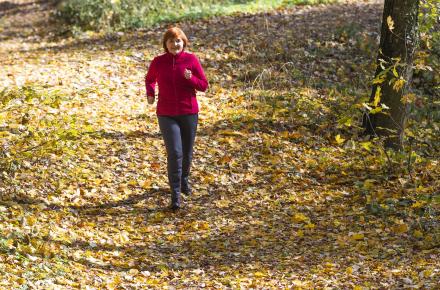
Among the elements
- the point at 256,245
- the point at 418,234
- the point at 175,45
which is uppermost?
the point at 175,45

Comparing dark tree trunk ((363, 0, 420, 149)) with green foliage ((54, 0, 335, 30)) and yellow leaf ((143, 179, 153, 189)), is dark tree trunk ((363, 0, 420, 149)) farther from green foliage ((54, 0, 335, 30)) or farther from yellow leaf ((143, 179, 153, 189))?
green foliage ((54, 0, 335, 30))

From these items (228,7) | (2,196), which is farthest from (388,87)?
(228,7)

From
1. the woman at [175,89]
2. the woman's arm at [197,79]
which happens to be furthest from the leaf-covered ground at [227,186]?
the woman's arm at [197,79]

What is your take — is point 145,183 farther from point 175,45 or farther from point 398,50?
point 398,50

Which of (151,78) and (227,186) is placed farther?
(227,186)

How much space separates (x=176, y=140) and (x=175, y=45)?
1.14 meters

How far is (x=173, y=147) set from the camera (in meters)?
7.80

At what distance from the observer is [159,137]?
1001 cm

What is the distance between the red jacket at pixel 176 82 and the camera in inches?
304

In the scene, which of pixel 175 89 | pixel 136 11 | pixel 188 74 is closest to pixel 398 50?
pixel 188 74

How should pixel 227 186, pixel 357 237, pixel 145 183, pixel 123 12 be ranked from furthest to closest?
pixel 123 12
pixel 227 186
pixel 145 183
pixel 357 237

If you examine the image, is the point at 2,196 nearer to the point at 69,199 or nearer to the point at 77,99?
the point at 69,199

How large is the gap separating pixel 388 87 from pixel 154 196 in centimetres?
375

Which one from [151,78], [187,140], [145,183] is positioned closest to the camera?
[151,78]
